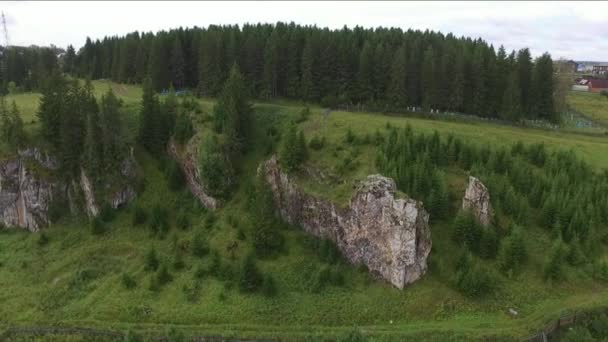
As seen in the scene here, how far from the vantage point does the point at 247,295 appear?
41.3 m

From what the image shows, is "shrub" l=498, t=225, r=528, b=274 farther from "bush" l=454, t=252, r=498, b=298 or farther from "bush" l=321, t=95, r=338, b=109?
"bush" l=321, t=95, r=338, b=109

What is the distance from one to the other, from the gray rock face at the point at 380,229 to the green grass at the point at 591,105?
2399 inches

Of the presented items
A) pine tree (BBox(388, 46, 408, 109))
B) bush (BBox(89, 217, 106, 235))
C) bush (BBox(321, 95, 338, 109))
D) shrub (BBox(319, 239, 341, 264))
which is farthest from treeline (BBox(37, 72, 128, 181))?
pine tree (BBox(388, 46, 408, 109))

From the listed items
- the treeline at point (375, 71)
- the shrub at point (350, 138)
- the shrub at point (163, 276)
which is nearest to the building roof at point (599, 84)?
the treeline at point (375, 71)

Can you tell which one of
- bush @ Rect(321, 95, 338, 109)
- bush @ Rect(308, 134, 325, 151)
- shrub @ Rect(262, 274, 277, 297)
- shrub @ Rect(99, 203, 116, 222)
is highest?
bush @ Rect(321, 95, 338, 109)

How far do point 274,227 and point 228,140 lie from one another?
14786 mm

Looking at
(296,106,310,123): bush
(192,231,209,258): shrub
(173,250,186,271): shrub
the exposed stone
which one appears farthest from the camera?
(296,106,310,123): bush

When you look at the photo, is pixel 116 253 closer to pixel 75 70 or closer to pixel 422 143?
pixel 422 143

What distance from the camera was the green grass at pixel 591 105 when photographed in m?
89.8

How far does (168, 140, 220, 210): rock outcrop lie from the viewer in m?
53.7

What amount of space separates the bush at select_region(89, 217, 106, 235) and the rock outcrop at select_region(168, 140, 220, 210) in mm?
10941

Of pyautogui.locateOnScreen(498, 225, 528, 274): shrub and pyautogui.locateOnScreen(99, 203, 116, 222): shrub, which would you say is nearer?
pyautogui.locateOnScreen(498, 225, 528, 274): shrub

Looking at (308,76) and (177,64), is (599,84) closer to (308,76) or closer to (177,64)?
(308,76)

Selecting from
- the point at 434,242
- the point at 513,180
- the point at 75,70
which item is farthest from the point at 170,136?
the point at 75,70
